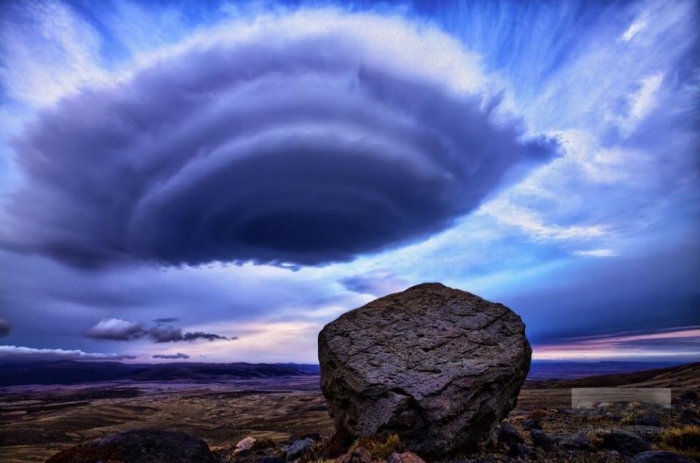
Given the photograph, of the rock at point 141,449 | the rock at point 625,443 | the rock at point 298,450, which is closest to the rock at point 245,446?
the rock at point 298,450

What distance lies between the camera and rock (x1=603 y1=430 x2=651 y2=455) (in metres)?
10.7

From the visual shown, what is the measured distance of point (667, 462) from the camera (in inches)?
307

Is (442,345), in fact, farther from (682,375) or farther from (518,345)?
(682,375)

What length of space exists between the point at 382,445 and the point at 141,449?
7558 millimetres

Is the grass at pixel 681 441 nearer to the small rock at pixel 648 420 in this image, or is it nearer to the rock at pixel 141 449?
the small rock at pixel 648 420

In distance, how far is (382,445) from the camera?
32.8ft

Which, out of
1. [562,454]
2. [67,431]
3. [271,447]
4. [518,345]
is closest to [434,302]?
[518,345]

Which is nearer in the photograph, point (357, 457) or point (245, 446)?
point (357, 457)

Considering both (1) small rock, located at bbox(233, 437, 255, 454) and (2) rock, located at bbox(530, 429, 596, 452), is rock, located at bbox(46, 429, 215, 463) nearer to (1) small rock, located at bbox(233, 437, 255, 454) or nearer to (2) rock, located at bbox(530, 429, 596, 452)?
(1) small rock, located at bbox(233, 437, 255, 454)

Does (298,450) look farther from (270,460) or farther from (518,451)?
(518,451)
